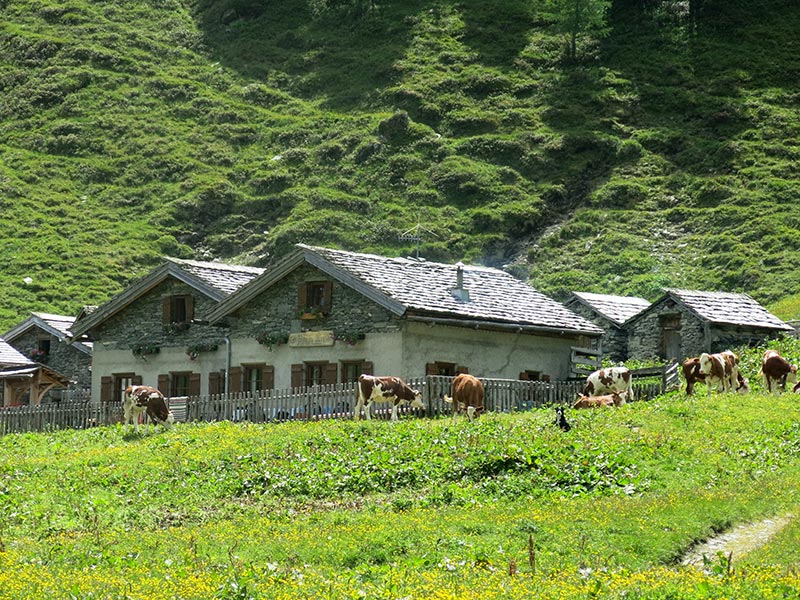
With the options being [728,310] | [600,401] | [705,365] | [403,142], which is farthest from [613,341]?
[403,142]

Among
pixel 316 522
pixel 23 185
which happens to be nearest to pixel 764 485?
pixel 316 522

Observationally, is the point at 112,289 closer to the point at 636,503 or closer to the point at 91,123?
the point at 91,123

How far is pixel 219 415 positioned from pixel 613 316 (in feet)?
80.0

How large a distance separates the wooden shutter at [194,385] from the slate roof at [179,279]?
2.83 metres

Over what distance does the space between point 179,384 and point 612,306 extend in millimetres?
21241

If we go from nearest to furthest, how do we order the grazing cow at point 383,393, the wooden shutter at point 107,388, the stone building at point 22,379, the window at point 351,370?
the grazing cow at point 383,393 < the window at point 351,370 < the wooden shutter at point 107,388 < the stone building at point 22,379

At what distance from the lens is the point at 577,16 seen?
12700 cm

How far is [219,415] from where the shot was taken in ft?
139

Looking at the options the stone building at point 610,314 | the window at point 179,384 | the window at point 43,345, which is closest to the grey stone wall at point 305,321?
the window at point 179,384

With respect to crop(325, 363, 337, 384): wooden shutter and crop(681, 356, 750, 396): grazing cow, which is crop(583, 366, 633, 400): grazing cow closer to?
crop(681, 356, 750, 396): grazing cow

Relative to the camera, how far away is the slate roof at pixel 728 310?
2116 inches

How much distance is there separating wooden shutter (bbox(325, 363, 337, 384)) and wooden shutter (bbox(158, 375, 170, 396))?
7960 millimetres

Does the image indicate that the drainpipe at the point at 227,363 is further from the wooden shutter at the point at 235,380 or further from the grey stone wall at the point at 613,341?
the grey stone wall at the point at 613,341

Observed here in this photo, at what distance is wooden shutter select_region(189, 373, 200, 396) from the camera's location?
50125 mm
